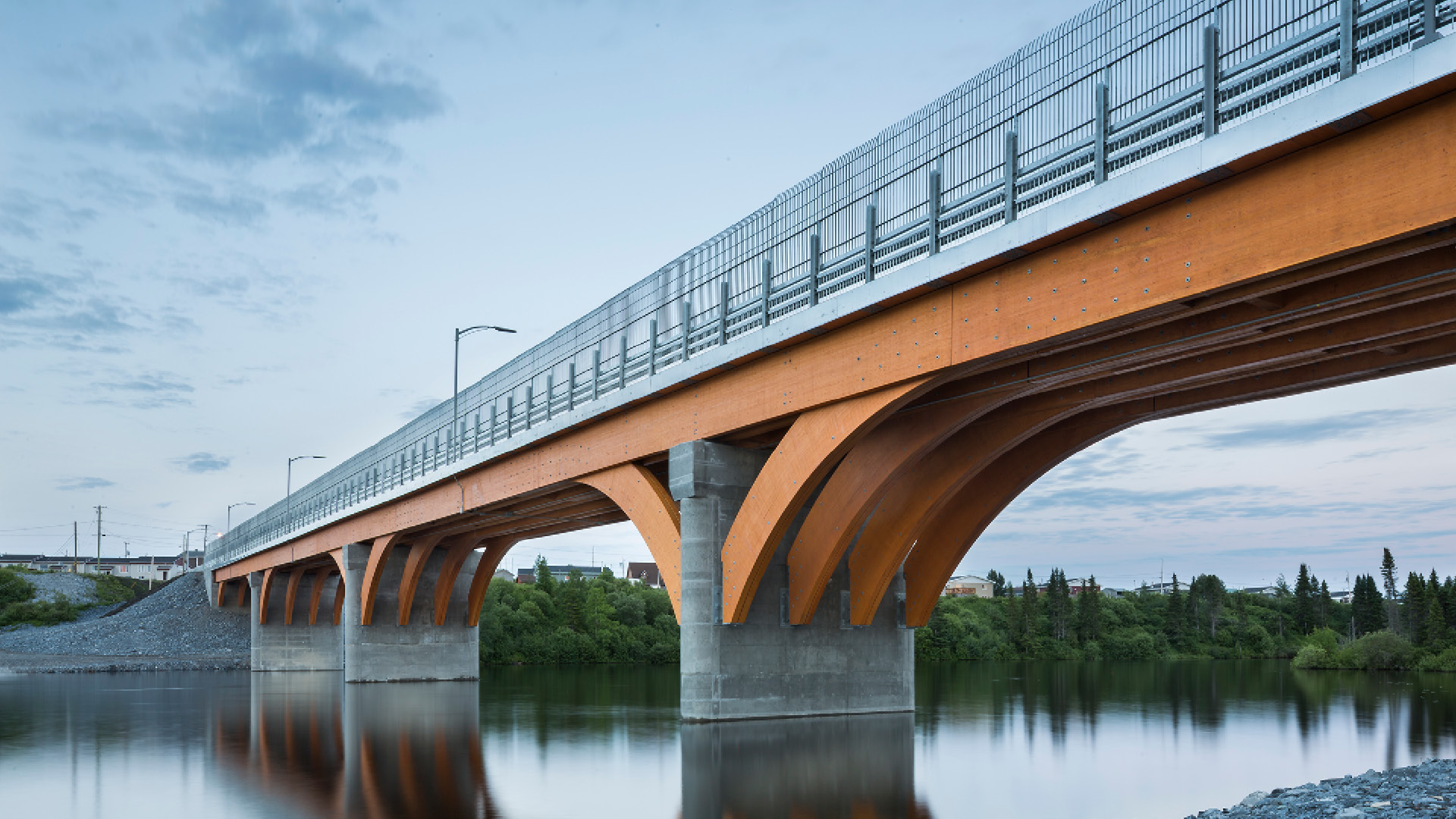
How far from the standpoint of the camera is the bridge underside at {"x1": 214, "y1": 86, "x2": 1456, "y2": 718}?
42.1 ft

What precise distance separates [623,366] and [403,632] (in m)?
30.4

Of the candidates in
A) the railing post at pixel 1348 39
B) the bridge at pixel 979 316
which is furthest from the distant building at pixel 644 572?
the railing post at pixel 1348 39

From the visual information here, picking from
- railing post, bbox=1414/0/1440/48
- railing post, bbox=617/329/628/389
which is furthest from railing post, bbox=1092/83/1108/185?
railing post, bbox=617/329/628/389

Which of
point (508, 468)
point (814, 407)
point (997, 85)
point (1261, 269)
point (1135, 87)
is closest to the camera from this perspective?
point (1261, 269)

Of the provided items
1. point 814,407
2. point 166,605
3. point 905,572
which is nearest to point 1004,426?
point 814,407

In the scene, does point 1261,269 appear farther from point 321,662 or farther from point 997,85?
point 321,662

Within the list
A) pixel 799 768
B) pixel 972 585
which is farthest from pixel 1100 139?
pixel 972 585

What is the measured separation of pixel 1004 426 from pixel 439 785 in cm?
1285

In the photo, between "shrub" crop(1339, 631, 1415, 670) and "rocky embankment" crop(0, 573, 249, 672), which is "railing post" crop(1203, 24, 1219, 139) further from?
"rocky embankment" crop(0, 573, 249, 672)

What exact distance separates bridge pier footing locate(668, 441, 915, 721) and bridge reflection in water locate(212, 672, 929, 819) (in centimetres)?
54

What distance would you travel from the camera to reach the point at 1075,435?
2538 cm

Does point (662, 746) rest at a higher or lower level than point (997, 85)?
lower

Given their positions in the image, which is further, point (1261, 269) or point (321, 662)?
point (321, 662)

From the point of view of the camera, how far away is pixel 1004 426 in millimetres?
23719
